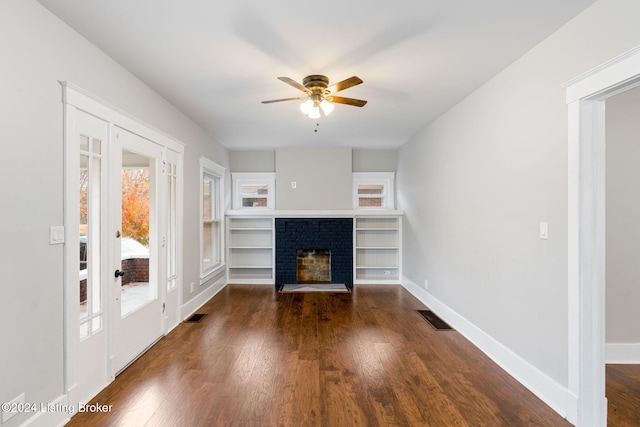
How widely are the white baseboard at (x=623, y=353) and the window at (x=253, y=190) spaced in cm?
511

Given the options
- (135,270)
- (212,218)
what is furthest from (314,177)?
(135,270)

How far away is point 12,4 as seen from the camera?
5.51 ft

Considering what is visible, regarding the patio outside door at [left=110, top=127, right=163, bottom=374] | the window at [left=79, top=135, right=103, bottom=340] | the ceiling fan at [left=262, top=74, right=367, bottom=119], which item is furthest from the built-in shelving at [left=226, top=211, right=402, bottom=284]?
the window at [left=79, top=135, right=103, bottom=340]

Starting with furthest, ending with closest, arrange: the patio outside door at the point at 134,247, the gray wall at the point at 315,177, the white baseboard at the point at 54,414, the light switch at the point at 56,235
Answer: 1. the gray wall at the point at 315,177
2. the patio outside door at the point at 134,247
3. the light switch at the point at 56,235
4. the white baseboard at the point at 54,414

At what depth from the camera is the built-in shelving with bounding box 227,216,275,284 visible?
612 centimetres

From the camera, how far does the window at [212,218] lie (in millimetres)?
5055

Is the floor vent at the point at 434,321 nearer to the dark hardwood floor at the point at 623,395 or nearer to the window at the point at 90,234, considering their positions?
the dark hardwood floor at the point at 623,395

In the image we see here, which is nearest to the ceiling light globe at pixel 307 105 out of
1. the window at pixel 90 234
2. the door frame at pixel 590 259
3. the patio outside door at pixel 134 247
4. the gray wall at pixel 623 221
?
the patio outside door at pixel 134 247

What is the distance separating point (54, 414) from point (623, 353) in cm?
439

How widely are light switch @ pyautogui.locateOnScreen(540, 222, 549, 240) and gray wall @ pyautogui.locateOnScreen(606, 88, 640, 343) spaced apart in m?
1.02

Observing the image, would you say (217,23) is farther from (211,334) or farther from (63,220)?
(211,334)

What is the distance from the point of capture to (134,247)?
306cm

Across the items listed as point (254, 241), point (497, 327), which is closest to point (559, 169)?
point (497, 327)

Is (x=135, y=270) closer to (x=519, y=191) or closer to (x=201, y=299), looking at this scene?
(x=201, y=299)
